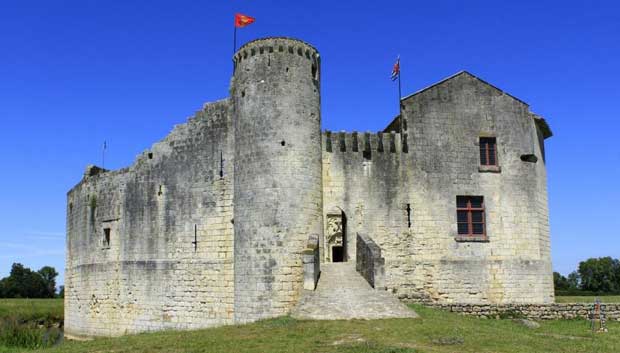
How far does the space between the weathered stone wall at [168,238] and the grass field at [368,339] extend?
5.99 m

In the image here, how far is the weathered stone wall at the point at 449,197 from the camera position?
2225 centimetres

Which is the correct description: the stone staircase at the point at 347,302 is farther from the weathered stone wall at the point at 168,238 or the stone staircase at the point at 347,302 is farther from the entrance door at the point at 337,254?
the weathered stone wall at the point at 168,238

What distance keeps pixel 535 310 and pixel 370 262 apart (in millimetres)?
6143

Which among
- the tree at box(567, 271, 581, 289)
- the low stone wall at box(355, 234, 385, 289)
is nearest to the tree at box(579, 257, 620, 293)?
the tree at box(567, 271, 581, 289)

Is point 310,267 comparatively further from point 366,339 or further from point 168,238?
point 168,238

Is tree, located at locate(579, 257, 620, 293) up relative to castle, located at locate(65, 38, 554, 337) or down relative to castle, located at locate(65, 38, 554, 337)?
down

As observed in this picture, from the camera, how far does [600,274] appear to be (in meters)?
82.8

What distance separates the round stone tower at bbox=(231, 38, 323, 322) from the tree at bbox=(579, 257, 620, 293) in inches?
2750

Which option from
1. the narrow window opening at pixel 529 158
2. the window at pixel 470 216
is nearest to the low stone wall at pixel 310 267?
the window at pixel 470 216

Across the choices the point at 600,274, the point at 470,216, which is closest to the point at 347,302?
the point at 470,216

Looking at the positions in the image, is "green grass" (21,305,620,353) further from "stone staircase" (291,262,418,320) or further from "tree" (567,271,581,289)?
"tree" (567,271,581,289)

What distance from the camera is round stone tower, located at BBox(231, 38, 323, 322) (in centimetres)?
1941

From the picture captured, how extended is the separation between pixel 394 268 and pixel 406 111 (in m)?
6.17

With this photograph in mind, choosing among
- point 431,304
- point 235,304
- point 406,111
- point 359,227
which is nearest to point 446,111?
point 406,111
